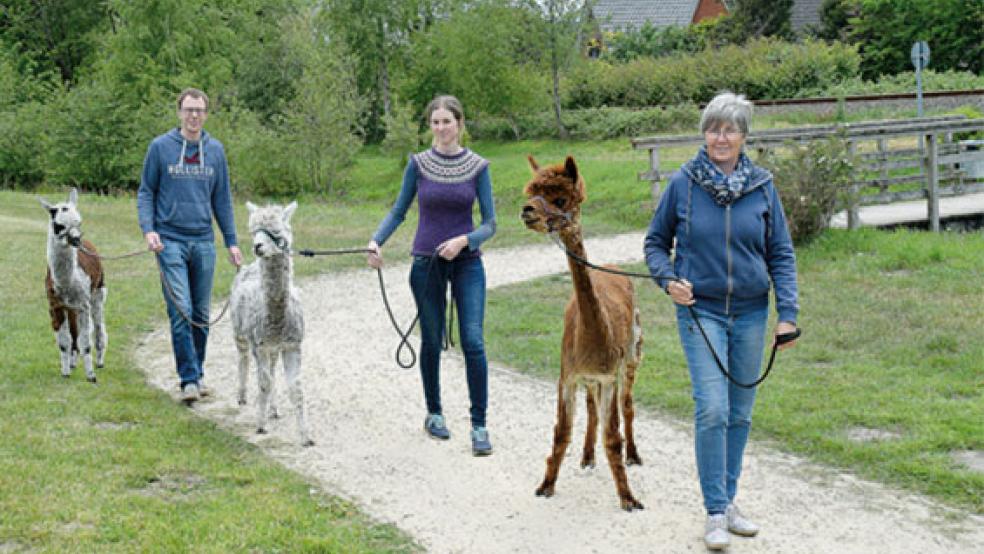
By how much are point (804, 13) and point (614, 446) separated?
179 feet

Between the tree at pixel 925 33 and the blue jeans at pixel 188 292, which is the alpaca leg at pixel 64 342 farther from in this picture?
the tree at pixel 925 33

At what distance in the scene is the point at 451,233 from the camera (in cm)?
677

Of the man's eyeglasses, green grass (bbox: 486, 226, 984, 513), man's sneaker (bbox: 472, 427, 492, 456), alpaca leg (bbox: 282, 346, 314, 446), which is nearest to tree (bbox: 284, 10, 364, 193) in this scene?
green grass (bbox: 486, 226, 984, 513)

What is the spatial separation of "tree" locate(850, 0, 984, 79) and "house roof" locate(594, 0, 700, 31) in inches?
702

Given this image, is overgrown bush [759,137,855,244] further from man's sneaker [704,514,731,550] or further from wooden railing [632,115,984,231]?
man's sneaker [704,514,731,550]

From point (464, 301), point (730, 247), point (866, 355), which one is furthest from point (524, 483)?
point (866, 355)

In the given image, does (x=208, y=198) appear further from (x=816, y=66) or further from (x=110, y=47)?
(x=110, y=47)

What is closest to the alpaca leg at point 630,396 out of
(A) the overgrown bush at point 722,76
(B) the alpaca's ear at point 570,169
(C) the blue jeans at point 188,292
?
(B) the alpaca's ear at point 570,169

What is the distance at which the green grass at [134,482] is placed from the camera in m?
5.27

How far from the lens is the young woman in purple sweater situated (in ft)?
22.0

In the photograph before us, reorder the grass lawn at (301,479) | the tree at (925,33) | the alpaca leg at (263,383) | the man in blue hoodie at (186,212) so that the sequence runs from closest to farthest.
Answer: the grass lawn at (301,479)
the alpaca leg at (263,383)
the man in blue hoodie at (186,212)
the tree at (925,33)

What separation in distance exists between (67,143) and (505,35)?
644 inches

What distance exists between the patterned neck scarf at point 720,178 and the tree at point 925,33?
39.3m

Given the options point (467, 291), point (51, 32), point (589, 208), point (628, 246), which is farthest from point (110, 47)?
point (467, 291)
